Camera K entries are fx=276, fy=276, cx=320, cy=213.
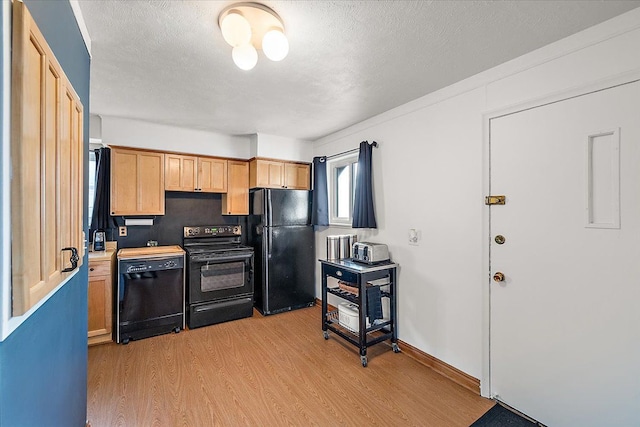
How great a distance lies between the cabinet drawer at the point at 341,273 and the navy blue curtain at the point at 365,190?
1.93 feet

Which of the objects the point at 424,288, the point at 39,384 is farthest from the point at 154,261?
the point at 424,288

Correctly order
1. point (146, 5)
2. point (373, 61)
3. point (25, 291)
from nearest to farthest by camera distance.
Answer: point (25, 291), point (146, 5), point (373, 61)

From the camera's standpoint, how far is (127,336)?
301 centimetres

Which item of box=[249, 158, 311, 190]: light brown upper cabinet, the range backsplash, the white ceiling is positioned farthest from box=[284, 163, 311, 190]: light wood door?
the white ceiling

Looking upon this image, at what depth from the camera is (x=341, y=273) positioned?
2945 mm

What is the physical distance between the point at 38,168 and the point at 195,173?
A: 308 centimetres

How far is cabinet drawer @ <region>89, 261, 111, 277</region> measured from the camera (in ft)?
9.39

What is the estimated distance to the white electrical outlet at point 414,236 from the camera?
2.74 meters

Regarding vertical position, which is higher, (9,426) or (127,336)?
(9,426)

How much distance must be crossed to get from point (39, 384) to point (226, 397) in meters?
1.53

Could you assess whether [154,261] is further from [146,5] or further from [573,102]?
[573,102]

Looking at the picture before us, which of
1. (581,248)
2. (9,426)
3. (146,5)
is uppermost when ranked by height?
(146,5)

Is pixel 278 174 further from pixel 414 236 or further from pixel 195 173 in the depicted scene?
pixel 414 236

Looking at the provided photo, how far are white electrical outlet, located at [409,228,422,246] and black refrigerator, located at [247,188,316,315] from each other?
1.73 meters
